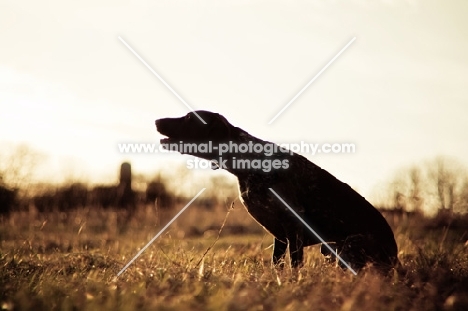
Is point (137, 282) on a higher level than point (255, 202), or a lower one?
lower

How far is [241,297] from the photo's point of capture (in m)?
4.25

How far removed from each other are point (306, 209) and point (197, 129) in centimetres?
173

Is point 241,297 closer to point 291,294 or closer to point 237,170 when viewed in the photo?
point 291,294

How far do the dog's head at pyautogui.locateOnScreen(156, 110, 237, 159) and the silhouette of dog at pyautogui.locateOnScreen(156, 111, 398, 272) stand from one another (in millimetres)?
327

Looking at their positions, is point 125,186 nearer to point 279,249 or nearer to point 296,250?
point 279,249

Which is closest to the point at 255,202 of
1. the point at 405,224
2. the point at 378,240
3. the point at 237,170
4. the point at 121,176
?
the point at 237,170

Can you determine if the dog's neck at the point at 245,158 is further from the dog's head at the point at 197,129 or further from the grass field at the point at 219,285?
the grass field at the point at 219,285

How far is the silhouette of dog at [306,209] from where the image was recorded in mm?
6305

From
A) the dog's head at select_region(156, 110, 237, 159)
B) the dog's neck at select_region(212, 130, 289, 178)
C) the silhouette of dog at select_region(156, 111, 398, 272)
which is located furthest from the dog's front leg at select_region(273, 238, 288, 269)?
the dog's head at select_region(156, 110, 237, 159)

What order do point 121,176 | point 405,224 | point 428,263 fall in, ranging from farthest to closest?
point 121,176 < point 405,224 < point 428,263

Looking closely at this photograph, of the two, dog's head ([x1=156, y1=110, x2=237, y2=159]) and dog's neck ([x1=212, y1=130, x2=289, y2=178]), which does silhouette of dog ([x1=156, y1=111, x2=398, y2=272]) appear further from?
dog's head ([x1=156, y1=110, x2=237, y2=159])

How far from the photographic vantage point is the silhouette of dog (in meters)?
6.30

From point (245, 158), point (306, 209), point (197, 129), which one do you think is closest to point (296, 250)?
point (306, 209)

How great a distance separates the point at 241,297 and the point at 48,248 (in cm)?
613
